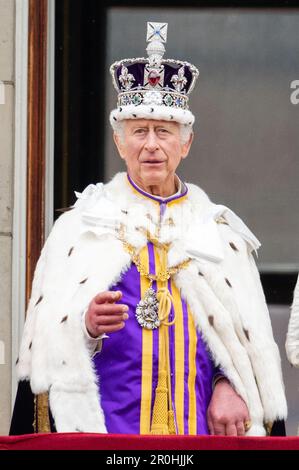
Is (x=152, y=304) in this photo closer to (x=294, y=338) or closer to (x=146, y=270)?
(x=146, y=270)

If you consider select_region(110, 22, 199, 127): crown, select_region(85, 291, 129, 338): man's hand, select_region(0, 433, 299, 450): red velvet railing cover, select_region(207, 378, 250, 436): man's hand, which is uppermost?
select_region(110, 22, 199, 127): crown

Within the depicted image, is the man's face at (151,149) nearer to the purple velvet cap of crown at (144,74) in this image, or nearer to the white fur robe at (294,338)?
the purple velvet cap of crown at (144,74)

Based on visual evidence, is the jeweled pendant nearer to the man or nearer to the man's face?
the man

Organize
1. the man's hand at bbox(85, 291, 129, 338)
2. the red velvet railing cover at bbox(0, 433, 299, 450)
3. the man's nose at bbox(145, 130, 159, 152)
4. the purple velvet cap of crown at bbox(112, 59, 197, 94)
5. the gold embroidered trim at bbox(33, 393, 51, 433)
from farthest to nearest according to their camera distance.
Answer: the purple velvet cap of crown at bbox(112, 59, 197, 94)
the man's nose at bbox(145, 130, 159, 152)
the gold embroidered trim at bbox(33, 393, 51, 433)
the man's hand at bbox(85, 291, 129, 338)
the red velvet railing cover at bbox(0, 433, 299, 450)

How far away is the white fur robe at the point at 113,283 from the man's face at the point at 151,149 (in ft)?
0.31

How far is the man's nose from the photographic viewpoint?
211 inches

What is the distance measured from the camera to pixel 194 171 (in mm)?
6914

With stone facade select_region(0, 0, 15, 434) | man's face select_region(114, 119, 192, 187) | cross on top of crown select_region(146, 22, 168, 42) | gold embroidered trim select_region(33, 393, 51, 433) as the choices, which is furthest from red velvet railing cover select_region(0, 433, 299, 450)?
stone facade select_region(0, 0, 15, 434)

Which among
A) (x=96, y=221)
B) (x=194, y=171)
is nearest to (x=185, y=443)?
(x=96, y=221)

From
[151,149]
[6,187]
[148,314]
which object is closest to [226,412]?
[148,314]

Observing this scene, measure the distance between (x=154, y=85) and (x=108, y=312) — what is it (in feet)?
3.23

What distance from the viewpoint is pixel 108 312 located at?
16.2 ft

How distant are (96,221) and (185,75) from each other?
0.65m

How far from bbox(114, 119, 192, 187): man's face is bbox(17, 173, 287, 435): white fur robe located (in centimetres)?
9
